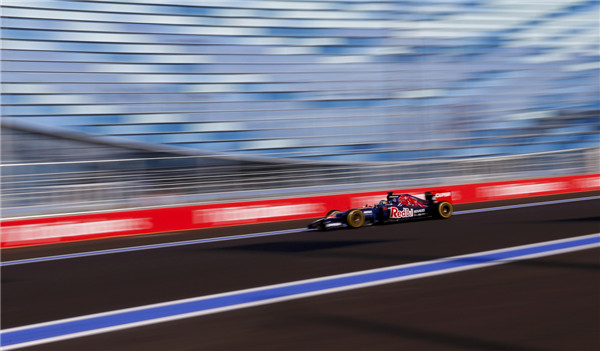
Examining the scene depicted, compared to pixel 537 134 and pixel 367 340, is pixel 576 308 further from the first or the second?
pixel 537 134

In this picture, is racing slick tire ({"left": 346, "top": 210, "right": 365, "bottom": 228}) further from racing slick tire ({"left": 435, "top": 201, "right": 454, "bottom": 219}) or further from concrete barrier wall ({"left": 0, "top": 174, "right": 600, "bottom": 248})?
concrete barrier wall ({"left": 0, "top": 174, "right": 600, "bottom": 248})

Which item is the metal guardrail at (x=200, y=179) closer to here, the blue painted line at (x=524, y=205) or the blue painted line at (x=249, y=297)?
the blue painted line at (x=524, y=205)

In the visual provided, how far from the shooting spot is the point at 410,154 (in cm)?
1816

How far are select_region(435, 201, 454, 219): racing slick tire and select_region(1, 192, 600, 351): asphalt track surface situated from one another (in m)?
1.04

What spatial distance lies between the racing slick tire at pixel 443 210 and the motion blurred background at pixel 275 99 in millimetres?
2993

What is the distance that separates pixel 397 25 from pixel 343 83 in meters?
3.11

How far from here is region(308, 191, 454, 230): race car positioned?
10.8 meters

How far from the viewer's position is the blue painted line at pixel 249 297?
5.15 metres

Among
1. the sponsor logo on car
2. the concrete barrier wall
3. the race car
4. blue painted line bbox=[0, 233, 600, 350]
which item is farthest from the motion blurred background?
blue painted line bbox=[0, 233, 600, 350]

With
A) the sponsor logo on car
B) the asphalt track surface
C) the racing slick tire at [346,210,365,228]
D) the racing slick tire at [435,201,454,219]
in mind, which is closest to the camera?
the asphalt track surface

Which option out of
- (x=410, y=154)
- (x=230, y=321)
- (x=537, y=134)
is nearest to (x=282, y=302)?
(x=230, y=321)

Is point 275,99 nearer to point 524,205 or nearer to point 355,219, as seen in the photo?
point 524,205

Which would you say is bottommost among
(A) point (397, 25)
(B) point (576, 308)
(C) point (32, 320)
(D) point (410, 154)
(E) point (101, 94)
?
(B) point (576, 308)

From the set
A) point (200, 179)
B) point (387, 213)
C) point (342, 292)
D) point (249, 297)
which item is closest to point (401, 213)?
point (387, 213)
